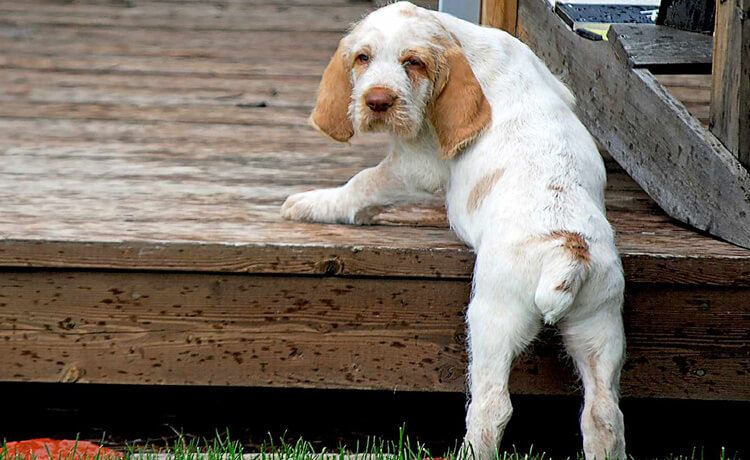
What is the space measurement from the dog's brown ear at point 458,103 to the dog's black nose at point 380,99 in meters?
0.16

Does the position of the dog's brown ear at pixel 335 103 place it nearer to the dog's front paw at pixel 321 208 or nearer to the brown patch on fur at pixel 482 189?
the dog's front paw at pixel 321 208

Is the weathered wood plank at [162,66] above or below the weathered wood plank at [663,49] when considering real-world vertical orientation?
below

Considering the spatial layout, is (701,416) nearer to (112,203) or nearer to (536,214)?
(536,214)

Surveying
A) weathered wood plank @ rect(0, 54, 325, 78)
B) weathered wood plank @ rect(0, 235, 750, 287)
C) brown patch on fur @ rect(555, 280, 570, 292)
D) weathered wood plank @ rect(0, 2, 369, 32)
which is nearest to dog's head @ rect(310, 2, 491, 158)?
weathered wood plank @ rect(0, 235, 750, 287)

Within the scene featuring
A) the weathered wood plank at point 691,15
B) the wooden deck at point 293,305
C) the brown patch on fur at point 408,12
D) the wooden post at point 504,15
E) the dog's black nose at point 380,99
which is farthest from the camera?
the wooden post at point 504,15

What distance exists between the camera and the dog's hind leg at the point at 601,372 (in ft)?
7.46

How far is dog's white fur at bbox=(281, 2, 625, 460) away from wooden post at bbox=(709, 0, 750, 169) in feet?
1.54

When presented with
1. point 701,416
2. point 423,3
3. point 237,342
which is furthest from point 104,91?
point 701,416

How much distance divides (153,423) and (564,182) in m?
1.77

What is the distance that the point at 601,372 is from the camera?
231cm

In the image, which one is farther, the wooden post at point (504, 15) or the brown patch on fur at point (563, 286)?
the wooden post at point (504, 15)

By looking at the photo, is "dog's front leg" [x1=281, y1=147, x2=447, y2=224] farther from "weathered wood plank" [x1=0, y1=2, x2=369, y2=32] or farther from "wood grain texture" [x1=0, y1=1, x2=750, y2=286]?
"weathered wood plank" [x1=0, y1=2, x2=369, y2=32]

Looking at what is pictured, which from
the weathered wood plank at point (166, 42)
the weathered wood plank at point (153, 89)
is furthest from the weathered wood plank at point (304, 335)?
the weathered wood plank at point (166, 42)

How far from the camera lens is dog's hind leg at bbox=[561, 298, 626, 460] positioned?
2273 millimetres
